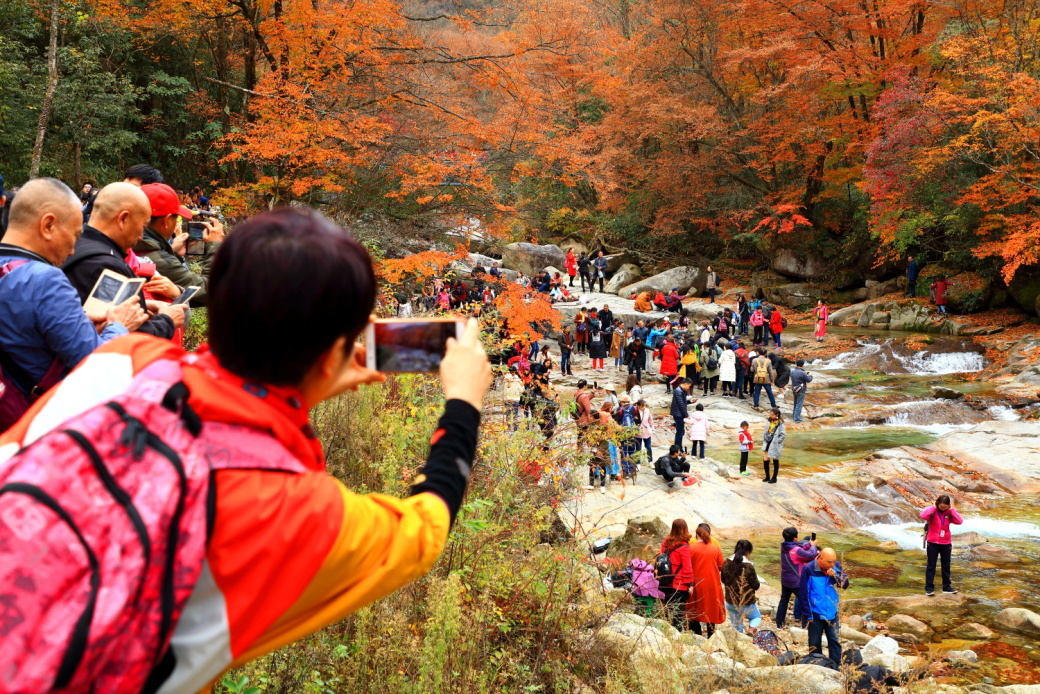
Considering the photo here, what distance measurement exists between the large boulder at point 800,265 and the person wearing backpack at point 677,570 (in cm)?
2354

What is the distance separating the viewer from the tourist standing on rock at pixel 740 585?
286 inches

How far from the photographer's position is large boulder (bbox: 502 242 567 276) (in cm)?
2958

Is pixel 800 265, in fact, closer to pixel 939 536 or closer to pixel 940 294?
pixel 940 294

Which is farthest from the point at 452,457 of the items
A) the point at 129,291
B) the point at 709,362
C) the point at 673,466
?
the point at 709,362

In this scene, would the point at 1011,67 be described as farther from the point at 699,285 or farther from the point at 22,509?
the point at 22,509

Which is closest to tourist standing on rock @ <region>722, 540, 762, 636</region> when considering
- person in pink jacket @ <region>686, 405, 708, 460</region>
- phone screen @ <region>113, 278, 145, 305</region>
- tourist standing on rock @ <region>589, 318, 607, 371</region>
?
person in pink jacket @ <region>686, 405, 708, 460</region>

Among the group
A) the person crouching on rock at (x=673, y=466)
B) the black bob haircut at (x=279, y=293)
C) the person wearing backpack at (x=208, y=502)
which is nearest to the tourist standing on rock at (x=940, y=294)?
the person crouching on rock at (x=673, y=466)

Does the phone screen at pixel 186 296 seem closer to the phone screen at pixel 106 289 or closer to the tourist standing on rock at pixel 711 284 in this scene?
the phone screen at pixel 106 289

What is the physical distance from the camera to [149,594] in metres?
0.99

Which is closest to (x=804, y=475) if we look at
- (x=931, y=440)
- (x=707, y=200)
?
(x=931, y=440)

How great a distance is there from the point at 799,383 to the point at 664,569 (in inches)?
408

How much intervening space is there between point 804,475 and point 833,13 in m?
→ 17.5

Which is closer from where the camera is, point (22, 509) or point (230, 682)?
point (22, 509)

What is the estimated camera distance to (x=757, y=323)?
21734mm
